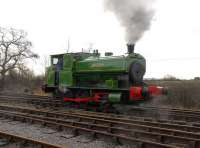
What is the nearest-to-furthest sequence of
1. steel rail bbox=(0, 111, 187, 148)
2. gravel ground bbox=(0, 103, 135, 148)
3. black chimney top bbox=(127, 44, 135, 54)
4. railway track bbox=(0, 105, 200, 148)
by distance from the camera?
steel rail bbox=(0, 111, 187, 148)
railway track bbox=(0, 105, 200, 148)
gravel ground bbox=(0, 103, 135, 148)
black chimney top bbox=(127, 44, 135, 54)

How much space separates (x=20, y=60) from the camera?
40.0 metres

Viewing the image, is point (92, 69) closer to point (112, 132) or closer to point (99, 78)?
point (99, 78)

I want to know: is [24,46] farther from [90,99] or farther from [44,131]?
[44,131]

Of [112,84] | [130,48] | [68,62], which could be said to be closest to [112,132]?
[112,84]

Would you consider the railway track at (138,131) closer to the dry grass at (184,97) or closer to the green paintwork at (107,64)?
the green paintwork at (107,64)

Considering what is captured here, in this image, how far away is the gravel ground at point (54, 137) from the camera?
332 inches

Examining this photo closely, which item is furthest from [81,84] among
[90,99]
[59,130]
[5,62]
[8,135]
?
[5,62]

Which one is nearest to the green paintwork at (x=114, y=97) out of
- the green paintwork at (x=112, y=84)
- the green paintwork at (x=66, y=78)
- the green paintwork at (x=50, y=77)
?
the green paintwork at (x=112, y=84)

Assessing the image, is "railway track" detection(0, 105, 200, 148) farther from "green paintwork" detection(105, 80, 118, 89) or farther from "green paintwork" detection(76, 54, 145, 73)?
"green paintwork" detection(76, 54, 145, 73)

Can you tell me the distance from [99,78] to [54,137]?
6.49 m

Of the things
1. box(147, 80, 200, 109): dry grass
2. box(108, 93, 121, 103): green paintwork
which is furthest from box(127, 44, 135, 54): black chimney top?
box(147, 80, 200, 109): dry grass

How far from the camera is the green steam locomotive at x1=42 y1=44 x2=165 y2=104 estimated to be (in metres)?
14.0

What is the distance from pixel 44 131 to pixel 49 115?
2982 mm

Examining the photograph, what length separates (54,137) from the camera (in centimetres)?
934
